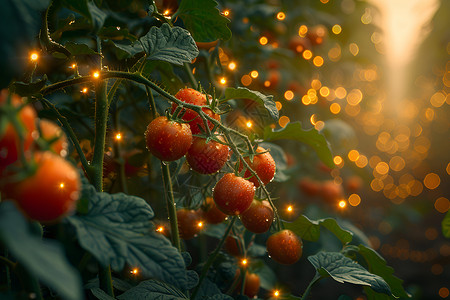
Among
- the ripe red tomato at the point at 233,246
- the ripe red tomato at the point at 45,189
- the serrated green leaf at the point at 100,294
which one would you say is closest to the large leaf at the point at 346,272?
the ripe red tomato at the point at 233,246

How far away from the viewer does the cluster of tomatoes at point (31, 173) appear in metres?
0.28

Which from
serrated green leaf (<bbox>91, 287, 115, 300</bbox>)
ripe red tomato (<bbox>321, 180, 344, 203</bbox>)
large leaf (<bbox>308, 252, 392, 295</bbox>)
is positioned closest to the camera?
serrated green leaf (<bbox>91, 287, 115, 300</bbox>)

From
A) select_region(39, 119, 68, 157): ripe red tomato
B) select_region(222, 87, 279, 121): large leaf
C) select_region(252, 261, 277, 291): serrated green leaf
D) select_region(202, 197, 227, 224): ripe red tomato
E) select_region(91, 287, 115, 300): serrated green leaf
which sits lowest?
select_region(252, 261, 277, 291): serrated green leaf

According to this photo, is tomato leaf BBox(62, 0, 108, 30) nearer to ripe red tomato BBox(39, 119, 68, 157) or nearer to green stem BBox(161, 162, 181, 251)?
ripe red tomato BBox(39, 119, 68, 157)

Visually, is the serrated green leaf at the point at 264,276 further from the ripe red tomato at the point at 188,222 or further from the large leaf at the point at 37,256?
the large leaf at the point at 37,256

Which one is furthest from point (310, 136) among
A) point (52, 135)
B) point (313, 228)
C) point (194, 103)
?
point (52, 135)

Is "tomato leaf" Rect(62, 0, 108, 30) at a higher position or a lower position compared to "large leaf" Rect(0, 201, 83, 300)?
higher

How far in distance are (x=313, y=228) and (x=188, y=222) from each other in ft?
0.86

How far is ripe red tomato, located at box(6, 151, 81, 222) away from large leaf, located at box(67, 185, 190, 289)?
6 centimetres

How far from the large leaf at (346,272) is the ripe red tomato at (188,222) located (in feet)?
0.81

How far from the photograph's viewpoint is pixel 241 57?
5.02ft

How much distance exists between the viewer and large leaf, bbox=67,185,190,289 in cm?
36

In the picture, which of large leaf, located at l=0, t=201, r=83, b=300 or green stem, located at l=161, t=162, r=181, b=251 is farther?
green stem, located at l=161, t=162, r=181, b=251

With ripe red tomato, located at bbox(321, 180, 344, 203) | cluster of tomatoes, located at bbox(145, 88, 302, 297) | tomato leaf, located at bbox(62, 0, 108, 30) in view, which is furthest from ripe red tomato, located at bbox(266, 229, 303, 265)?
ripe red tomato, located at bbox(321, 180, 344, 203)
